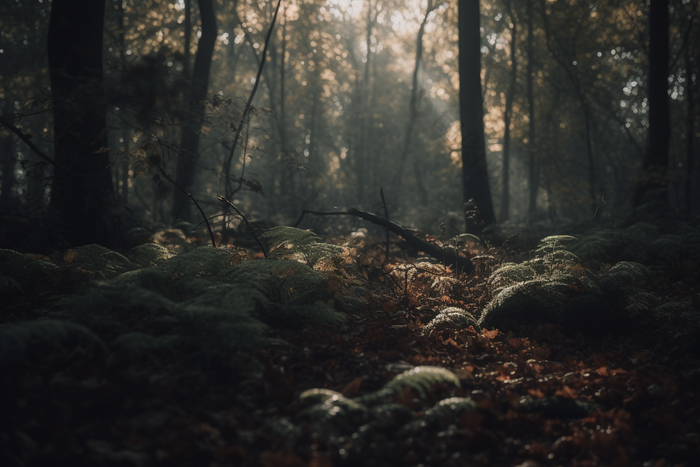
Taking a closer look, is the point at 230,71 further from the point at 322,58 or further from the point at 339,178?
the point at 339,178

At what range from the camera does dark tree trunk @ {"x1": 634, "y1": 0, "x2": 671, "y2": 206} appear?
12.8 metres

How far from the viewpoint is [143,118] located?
5.76 meters

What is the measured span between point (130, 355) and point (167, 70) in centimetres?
349

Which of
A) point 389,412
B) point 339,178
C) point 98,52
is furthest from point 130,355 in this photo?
point 339,178

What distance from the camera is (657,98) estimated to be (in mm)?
13086

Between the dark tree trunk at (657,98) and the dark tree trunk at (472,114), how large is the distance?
15.5 feet

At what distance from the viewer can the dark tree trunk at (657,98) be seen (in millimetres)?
12828

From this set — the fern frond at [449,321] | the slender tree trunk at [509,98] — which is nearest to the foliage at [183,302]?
the fern frond at [449,321]

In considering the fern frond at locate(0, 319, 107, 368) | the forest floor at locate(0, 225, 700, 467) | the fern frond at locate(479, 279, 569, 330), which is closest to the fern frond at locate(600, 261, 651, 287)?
the fern frond at locate(479, 279, 569, 330)

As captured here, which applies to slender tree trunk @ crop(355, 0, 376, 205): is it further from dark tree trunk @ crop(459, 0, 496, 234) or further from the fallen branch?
the fallen branch

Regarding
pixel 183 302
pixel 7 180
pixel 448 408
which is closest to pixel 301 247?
pixel 183 302

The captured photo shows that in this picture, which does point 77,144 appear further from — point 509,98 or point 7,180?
point 509,98

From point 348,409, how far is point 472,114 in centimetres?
1022

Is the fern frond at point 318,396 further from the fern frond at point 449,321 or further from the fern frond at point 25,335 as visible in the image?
the fern frond at point 449,321
